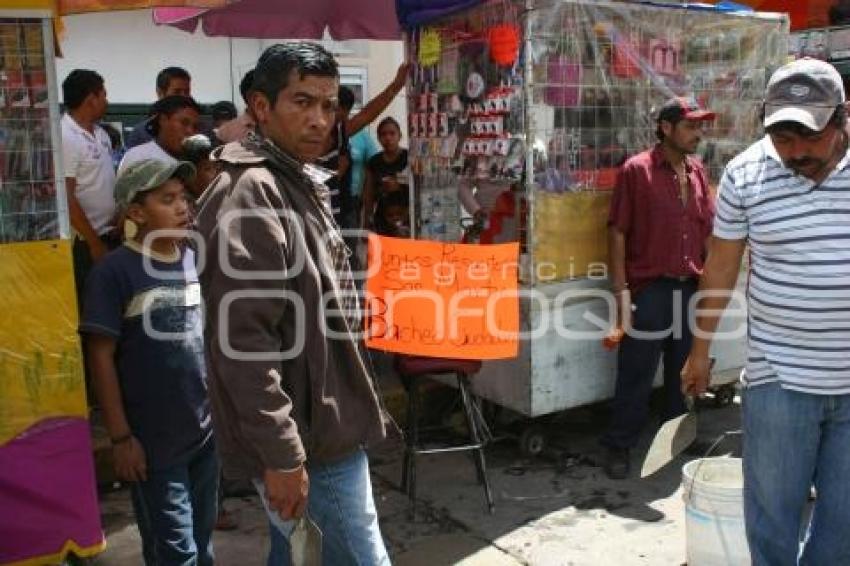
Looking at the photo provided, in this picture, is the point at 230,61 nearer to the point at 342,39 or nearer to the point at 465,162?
the point at 342,39

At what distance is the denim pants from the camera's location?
14.9 ft

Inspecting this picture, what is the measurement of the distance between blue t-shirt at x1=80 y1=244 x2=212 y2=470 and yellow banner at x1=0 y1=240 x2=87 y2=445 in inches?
25.3

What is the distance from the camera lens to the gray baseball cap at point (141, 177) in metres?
2.74

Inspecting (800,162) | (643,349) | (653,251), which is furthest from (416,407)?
(800,162)

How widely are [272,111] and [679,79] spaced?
354 cm

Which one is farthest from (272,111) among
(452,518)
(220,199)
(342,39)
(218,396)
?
(342,39)

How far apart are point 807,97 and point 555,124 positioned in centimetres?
208

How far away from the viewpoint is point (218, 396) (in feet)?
6.56

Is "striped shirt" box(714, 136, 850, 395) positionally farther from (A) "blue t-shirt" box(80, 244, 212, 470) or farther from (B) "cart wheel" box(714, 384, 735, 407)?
(B) "cart wheel" box(714, 384, 735, 407)

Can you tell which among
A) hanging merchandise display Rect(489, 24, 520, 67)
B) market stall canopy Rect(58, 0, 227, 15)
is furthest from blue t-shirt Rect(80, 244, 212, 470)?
hanging merchandise display Rect(489, 24, 520, 67)

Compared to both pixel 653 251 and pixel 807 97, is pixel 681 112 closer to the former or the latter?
pixel 653 251

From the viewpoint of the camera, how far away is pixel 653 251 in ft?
14.7

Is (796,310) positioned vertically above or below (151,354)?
above

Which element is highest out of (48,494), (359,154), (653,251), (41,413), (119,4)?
(119,4)
